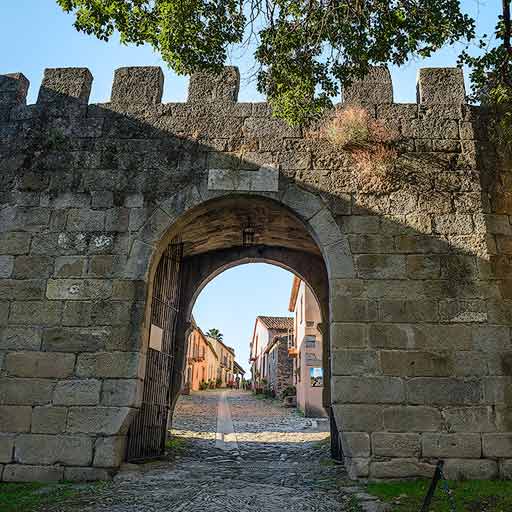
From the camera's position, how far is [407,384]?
4.44 m

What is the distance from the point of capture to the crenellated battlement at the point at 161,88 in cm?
547

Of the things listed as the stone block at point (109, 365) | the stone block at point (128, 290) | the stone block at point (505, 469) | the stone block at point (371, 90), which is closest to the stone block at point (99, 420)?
the stone block at point (109, 365)

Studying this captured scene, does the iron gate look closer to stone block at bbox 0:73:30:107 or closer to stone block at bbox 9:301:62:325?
stone block at bbox 9:301:62:325

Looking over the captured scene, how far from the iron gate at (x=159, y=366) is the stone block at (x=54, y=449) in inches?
34.6

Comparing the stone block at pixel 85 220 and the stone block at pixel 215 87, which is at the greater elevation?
the stone block at pixel 215 87

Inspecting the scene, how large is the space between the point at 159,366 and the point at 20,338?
1.74 meters

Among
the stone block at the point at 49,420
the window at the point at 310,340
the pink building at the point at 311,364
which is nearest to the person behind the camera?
the stone block at the point at 49,420

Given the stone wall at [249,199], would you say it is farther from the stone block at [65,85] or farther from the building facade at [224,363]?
the building facade at [224,363]

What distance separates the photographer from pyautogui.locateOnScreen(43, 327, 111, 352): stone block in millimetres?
4707

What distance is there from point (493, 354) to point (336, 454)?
7.85 ft

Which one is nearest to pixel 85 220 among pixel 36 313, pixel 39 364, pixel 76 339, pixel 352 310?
pixel 36 313

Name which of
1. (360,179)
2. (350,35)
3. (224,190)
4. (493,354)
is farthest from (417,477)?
(350,35)

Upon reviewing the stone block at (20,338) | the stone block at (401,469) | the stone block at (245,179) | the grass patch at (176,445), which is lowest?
the grass patch at (176,445)

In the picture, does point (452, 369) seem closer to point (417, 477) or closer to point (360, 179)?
point (417, 477)
